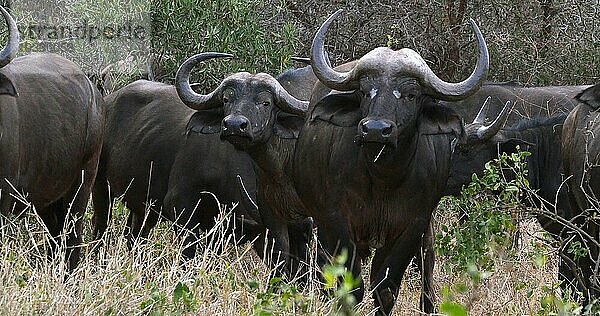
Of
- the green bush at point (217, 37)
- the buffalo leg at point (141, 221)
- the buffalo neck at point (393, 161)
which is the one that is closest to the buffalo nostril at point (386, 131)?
the buffalo neck at point (393, 161)

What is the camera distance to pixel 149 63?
1224 cm

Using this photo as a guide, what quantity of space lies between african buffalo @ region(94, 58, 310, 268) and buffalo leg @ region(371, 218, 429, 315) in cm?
168

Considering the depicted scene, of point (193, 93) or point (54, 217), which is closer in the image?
point (193, 93)

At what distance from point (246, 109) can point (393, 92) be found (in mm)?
1618

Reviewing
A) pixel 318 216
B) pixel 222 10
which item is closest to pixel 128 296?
pixel 318 216

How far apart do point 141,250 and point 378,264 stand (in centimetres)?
163

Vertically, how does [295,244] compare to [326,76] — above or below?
below

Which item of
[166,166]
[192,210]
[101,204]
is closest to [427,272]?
[192,210]

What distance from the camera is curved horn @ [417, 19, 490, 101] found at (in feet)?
22.8

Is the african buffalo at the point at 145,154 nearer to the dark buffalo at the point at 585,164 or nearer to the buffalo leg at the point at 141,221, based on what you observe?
the buffalo leg at the point at 141,221

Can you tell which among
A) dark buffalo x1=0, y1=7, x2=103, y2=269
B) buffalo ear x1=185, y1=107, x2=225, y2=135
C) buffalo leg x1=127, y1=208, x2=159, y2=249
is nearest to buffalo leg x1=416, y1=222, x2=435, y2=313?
buffalo ear x1=185, y1=107, x2=225, y2=135

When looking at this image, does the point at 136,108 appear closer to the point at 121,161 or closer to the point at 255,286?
the point at 121,161

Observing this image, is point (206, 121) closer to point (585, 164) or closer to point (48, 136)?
point (48, 136)

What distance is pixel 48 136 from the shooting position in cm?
859
